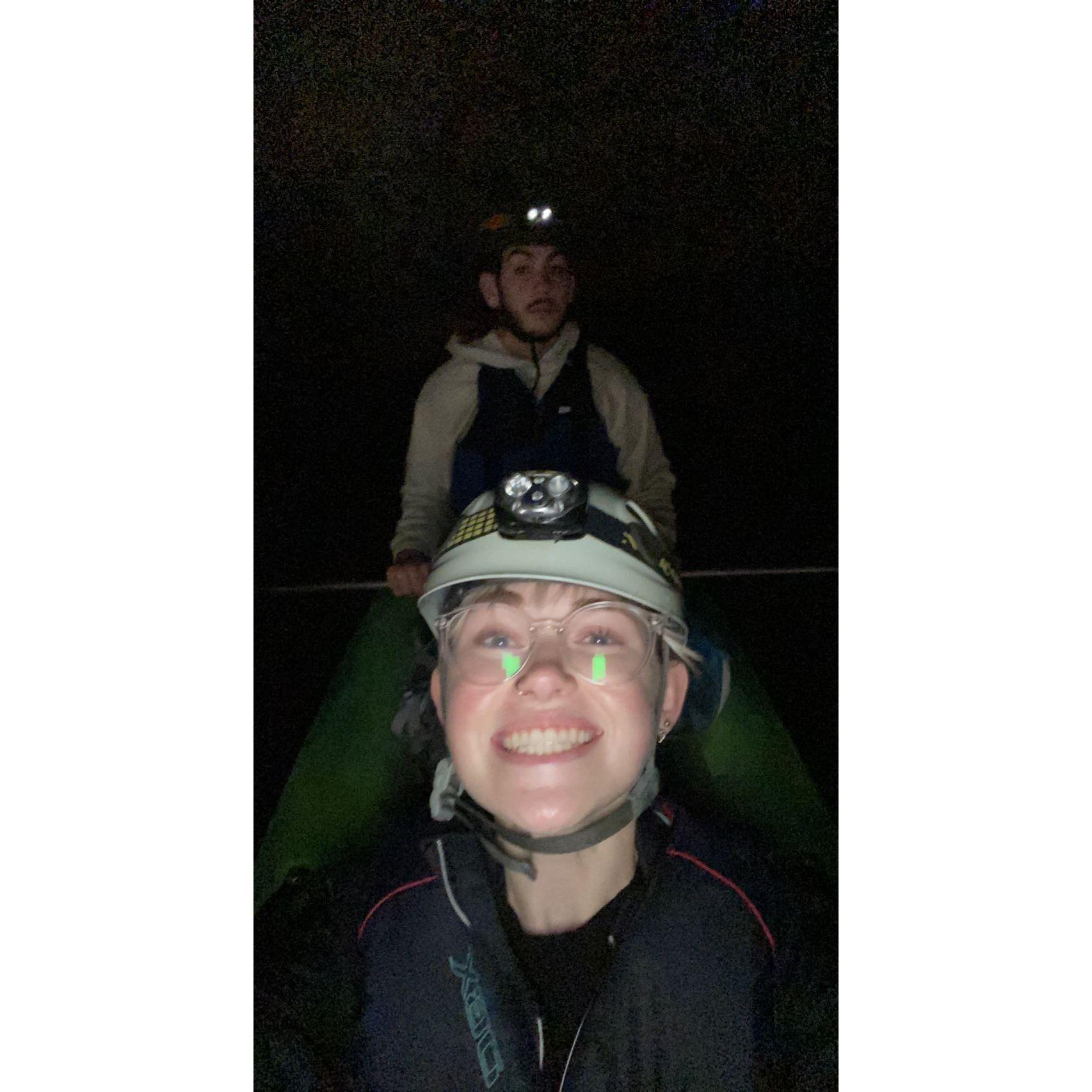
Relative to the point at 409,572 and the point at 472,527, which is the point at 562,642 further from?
the point at 409,572

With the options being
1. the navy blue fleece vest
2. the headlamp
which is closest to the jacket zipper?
the headlamp

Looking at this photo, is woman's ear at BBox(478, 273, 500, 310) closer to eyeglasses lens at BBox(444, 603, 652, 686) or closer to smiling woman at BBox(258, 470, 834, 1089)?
smiling woman at BBox(258, 470, 834, 1089)

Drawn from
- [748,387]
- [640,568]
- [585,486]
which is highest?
[748,387]

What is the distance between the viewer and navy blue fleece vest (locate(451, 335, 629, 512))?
173 centimetres

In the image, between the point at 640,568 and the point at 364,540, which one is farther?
the point at 364,540

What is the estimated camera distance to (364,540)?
177 cm

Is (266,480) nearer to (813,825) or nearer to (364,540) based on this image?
(364,540)

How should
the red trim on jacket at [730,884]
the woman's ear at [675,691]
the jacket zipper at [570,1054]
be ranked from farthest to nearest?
the woman's ear at [675,691] < the red trim on jacket at [730,884] < the jacket zipper at [570,1054]

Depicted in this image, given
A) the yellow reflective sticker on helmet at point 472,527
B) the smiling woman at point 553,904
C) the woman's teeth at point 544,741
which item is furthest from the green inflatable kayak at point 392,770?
the woman's teeth at point 544,741

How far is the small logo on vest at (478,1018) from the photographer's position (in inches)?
55.0

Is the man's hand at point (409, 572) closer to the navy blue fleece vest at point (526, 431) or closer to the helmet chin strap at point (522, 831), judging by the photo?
the navy blue fleece vest at point (526, 431)

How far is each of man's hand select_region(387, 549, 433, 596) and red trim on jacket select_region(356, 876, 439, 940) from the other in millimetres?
502
